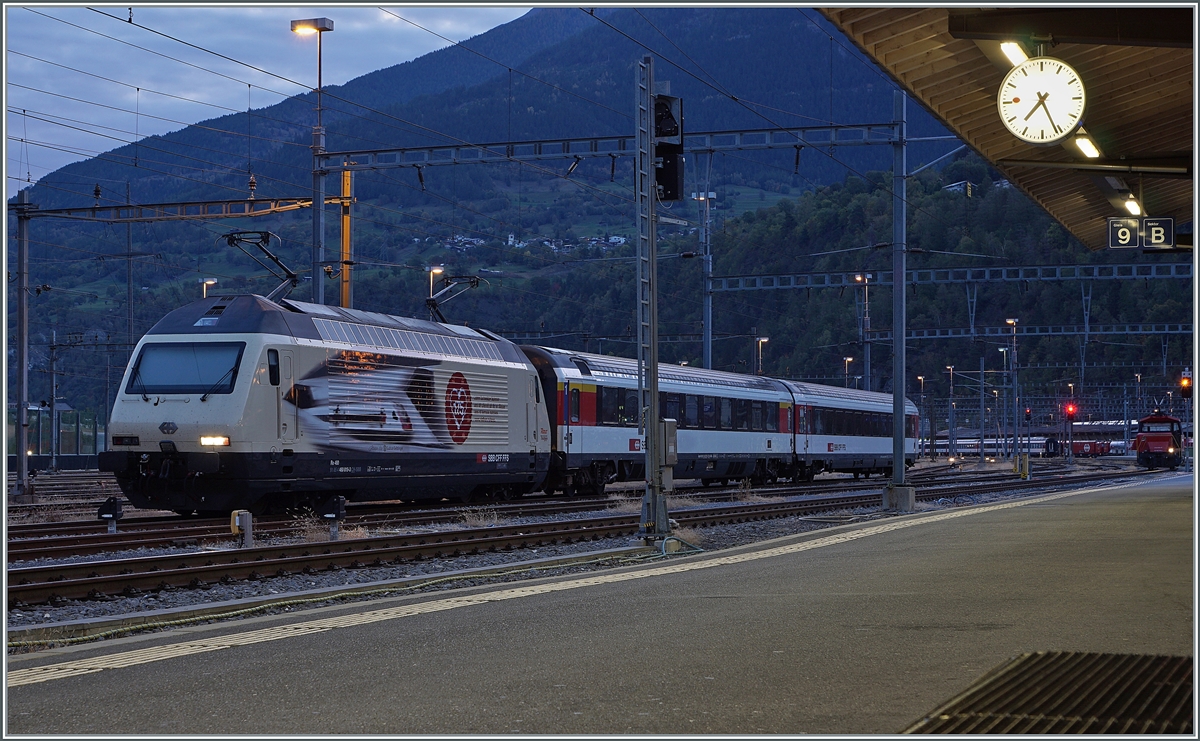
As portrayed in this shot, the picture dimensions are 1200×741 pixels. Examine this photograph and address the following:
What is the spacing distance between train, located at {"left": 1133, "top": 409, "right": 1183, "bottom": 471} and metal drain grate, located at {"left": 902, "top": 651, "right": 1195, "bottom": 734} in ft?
211

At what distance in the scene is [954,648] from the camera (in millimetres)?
8484

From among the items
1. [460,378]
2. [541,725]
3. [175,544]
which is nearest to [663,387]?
[460,378]

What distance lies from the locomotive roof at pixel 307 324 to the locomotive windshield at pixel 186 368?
0.30m

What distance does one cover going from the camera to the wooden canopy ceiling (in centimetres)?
1051

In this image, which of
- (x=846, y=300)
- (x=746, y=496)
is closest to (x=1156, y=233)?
(x=746, y=496)

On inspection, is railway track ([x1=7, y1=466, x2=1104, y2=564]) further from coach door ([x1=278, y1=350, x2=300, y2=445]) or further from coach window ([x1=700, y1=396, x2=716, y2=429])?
coach window ([x1=700, y1=396, x2=716, y2=429])

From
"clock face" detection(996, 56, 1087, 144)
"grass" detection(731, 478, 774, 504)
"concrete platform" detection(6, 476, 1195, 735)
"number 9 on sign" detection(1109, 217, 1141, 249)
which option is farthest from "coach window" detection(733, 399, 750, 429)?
"clock face" detection(996, 56, 1087, 144)

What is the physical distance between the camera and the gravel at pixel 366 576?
40.5 feet

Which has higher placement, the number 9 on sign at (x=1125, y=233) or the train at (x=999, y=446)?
the number 9 on sign at (x=1125, y=233)

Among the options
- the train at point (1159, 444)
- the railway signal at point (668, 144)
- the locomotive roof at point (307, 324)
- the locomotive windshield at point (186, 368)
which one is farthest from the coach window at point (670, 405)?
the train at point (1159, 444)

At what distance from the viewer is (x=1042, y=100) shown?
11328 millimetres

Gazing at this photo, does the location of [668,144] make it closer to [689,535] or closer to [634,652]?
[689,535]

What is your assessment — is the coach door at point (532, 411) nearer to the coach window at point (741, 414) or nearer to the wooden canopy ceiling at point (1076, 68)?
the coach window at point (741, 414)

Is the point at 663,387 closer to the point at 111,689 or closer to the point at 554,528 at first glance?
the point at 554,528
